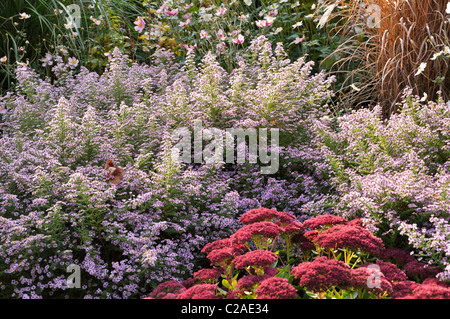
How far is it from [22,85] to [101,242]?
95.0 inches

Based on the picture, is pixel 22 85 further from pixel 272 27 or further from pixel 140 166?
pixel 272 27

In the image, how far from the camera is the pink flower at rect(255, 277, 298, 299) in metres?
1.80

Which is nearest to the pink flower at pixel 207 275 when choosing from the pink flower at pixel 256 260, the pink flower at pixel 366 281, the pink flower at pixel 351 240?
the pink flower at pixel 256 260

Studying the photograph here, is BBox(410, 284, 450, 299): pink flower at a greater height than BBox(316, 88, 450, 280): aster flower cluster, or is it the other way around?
BBox(316, 88, 450, 280): aster flower cluster

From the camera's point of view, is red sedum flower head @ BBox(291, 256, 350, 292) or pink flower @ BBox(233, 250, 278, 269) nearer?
red sedum flower head @ BBox(291, 256, 350, 292)

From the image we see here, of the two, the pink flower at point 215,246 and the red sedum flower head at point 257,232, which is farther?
the pink flower at point 215,246

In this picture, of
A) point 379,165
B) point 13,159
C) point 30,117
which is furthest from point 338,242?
point 30,117

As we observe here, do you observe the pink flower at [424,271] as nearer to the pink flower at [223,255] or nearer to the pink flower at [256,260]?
the pink flower at [256,260]

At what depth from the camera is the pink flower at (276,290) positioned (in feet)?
5.91

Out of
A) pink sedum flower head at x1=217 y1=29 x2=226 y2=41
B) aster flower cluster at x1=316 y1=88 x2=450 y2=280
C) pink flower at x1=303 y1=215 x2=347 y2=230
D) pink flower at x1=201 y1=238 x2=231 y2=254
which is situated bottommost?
pink flower at x1=201 y1=238 x2=231 y2=254

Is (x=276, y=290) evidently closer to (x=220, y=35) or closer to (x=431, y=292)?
(x=431, y=292)

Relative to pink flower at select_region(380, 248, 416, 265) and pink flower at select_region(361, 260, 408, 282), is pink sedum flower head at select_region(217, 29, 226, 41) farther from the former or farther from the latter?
pink flower at select_region(361, 260, 408, 282)

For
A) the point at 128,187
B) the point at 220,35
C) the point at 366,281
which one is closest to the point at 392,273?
the point at 366,281

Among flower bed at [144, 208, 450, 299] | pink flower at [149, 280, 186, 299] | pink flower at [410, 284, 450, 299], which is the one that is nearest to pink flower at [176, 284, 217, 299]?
flower bed at [144, 208, 450, 299]
